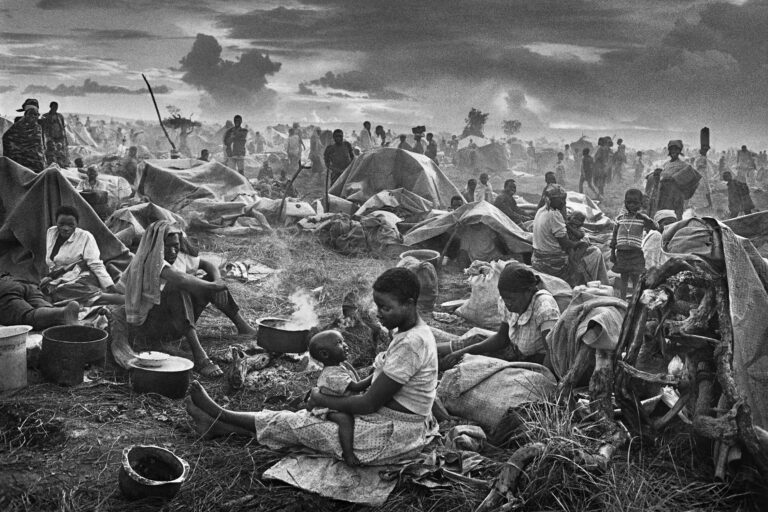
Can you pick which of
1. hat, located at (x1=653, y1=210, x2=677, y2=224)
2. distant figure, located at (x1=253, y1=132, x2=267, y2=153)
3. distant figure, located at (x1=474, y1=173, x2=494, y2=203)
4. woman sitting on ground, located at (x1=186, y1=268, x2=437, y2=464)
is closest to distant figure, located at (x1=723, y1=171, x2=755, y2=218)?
distant figure, located at (x1=474, y1=173, x2=494, y2=203)

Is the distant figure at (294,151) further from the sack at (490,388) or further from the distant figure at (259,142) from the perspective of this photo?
the sack at (490,388)

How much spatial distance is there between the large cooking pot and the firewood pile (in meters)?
2.54

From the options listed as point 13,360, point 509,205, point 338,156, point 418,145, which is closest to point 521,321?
point 13,360

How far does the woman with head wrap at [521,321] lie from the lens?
12.0 feet

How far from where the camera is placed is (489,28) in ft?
78.1

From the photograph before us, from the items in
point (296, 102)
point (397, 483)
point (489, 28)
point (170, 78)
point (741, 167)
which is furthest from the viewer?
point (296, 102)

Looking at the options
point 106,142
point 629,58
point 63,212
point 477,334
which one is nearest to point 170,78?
point 106,142

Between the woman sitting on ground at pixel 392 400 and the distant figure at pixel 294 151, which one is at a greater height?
the distant figure at pixel 294 151

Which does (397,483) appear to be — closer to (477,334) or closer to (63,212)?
(477,334)

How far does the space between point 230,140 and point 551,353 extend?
14070 millimetres

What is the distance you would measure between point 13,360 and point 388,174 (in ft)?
28.4

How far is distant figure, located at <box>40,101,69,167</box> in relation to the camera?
12.4 m

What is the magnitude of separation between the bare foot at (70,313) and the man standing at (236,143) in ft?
38.6

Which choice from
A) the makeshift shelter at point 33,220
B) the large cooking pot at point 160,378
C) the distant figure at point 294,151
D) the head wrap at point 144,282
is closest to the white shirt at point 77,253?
the makeshift shelter at point 33,220
